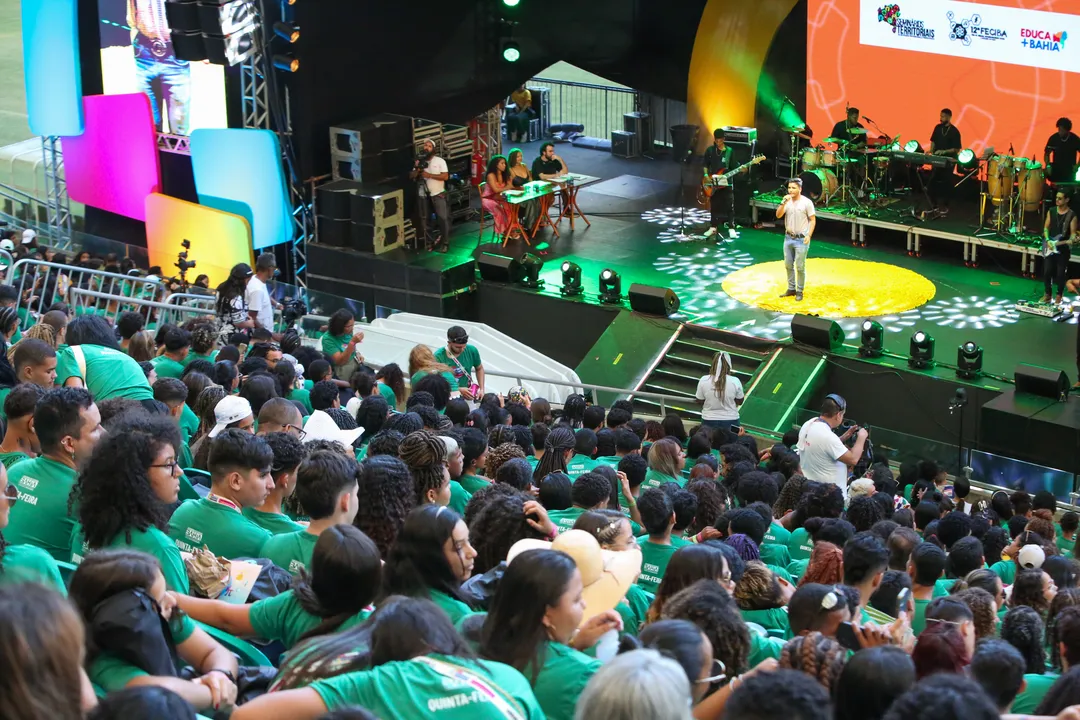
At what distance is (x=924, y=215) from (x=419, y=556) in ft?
47.4

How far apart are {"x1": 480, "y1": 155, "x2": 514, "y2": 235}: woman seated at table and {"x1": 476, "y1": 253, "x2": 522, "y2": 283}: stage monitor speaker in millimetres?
939

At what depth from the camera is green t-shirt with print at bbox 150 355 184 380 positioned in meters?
8.84

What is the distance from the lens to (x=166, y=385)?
7.15m

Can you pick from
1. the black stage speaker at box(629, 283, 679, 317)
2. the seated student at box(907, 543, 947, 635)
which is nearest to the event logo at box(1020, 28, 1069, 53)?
the black stage speaker at box(629, 283, 679, 317)

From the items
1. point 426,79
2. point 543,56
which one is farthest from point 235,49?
point 543,56

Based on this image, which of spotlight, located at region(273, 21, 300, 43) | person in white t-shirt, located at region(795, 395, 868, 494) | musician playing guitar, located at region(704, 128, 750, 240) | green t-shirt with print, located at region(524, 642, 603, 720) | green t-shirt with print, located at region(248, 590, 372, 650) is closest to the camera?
green t-shirt with print, located at region(524, 642, 603, 720)

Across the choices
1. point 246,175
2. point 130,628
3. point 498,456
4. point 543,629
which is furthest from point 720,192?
point 130,628

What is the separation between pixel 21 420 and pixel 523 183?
39.8ft

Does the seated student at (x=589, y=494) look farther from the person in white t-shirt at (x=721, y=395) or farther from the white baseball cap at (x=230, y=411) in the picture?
the person in white t-shirt at (x=721, y=395)

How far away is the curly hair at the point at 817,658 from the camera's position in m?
3.82

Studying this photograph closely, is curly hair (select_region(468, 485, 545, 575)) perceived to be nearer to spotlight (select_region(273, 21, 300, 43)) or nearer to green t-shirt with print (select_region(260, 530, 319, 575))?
green t-shirt with print (select_region(260, 530, 319, 575))

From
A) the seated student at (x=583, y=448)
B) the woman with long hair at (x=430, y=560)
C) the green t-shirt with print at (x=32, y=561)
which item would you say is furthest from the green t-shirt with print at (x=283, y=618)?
the seated student at (x=583, y=448)

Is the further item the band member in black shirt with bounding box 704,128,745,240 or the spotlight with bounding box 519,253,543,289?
the band member in black shirt with bounding box 704,128,745,240

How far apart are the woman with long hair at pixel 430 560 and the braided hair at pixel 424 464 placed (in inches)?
58.2
